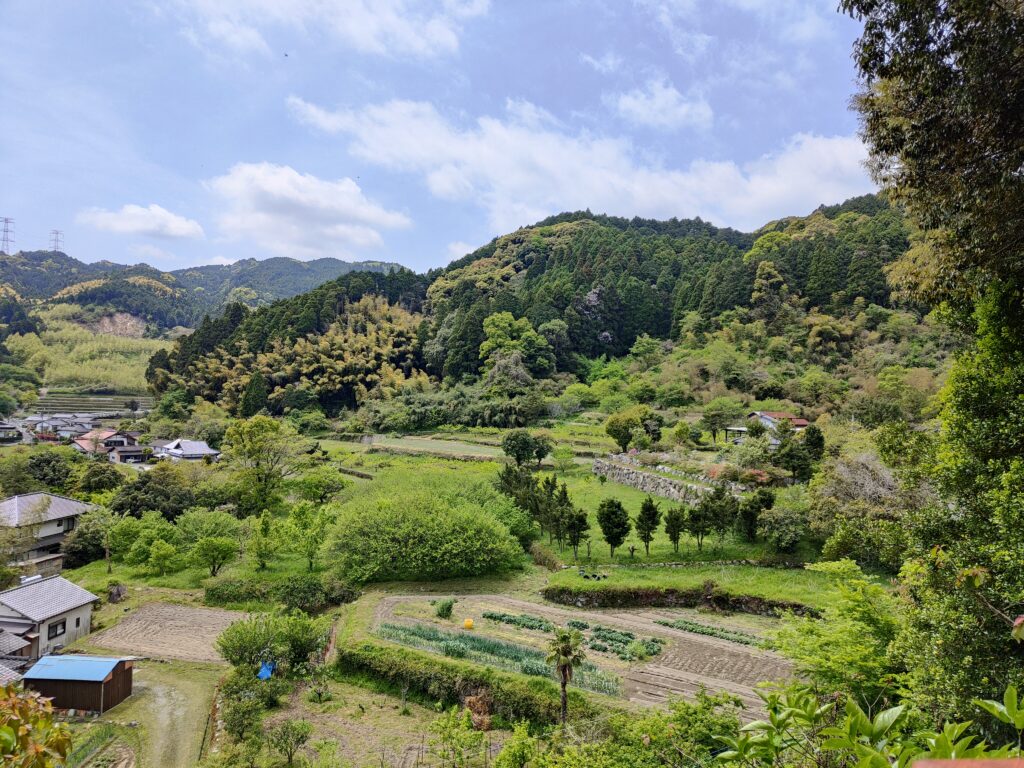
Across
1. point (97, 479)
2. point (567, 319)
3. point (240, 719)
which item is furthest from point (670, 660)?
point (567, 319)

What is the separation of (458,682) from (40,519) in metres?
22.7

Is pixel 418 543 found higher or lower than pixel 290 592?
higher

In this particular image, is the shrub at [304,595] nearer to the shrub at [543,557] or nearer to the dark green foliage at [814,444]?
the shrub at [543,557]

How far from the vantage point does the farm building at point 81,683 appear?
13797 mm

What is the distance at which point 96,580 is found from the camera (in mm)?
22469

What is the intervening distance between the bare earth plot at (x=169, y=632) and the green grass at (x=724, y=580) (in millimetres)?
11700

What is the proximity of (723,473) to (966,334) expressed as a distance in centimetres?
1765

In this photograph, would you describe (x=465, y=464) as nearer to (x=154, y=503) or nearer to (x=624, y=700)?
(x=154, y=503)

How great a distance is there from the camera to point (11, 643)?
16062mm

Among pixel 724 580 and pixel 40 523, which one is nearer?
pixel 724 580

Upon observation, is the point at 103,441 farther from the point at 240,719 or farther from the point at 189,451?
the point at 240,719

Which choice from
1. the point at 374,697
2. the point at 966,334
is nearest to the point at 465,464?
the point at 374,697

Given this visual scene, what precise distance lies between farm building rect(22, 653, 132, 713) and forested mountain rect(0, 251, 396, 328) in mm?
71069

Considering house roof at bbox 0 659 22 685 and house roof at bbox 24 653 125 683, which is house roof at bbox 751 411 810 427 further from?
house roof at bbox 0 659 22 685
